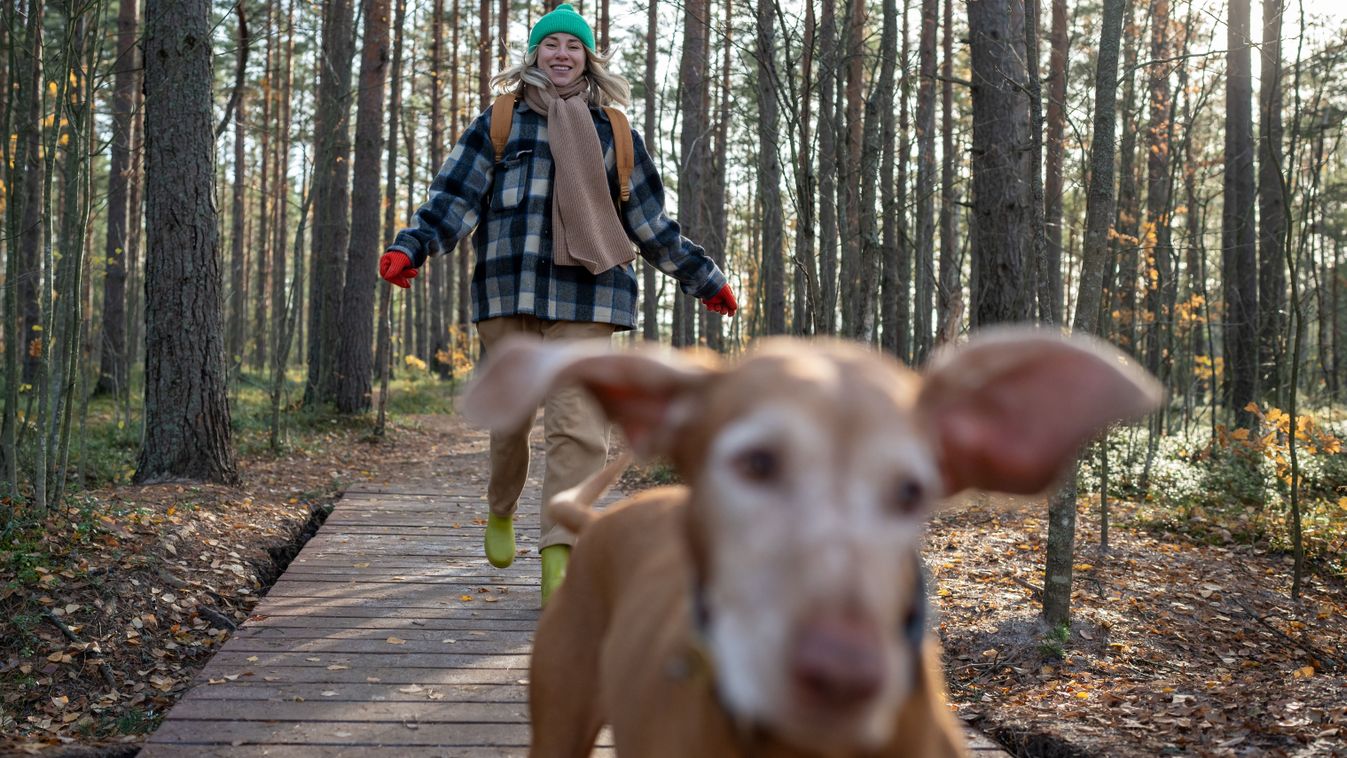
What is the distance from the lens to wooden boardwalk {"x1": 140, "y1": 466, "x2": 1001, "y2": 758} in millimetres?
3355

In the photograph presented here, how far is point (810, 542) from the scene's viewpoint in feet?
3.89

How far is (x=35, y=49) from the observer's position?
18.2 ft

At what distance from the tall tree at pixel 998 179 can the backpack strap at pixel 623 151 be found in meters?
4.69

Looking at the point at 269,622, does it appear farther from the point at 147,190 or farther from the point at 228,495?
the point at 147,190

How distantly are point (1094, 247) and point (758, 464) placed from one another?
→ 4131mm

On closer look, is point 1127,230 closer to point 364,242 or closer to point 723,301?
point 723,301

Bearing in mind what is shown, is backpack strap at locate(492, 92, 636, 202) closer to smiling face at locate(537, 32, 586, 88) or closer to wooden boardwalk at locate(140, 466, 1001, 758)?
smiling face at locate(537, 32, 586, 88)

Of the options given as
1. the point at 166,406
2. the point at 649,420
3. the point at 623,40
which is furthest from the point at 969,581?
the point at 623,40

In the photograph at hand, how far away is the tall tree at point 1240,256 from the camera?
13.2m

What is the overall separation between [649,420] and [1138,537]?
7499 mm

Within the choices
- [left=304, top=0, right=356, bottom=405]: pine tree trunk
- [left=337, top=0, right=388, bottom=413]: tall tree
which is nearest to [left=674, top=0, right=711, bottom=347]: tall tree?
[left=337, top=0, right=388, bottom=413]: tall tree

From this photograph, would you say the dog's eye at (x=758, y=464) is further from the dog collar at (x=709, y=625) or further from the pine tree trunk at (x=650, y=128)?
the pine tree trunk at (x=650, y=128)

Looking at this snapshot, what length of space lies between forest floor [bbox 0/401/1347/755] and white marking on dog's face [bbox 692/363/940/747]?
119cm

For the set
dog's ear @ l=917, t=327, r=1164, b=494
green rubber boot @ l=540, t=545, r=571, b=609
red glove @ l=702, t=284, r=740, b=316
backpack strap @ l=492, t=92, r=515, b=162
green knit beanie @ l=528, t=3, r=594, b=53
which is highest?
green knit beanie @ l=528, t=3, r=594, b=53
